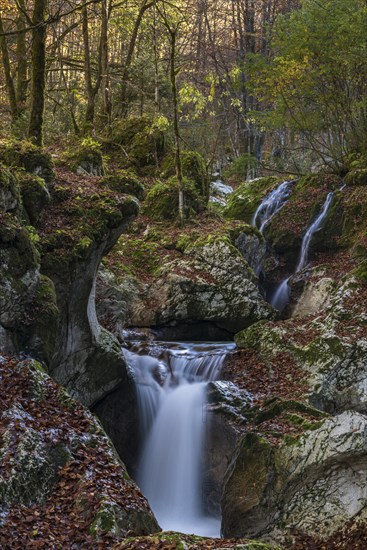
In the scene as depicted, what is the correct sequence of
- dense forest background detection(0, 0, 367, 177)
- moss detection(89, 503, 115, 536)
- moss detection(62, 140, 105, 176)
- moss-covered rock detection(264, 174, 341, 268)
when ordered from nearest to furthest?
moss detection(89, 503, 115, 536), moss detection(62, 140, 105, 176), dense forest background detection(0, 0, 367, 177), moss-covered rock detection(264, 174, 341, 268)

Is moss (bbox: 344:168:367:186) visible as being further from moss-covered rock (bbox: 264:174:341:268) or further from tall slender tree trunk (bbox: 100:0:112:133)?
tall slender tree trunk (bbox: 100:0:112:133)

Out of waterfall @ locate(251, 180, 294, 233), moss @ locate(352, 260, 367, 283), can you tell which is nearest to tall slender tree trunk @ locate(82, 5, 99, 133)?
waterfall @ locate(251, 180, 294, 233)

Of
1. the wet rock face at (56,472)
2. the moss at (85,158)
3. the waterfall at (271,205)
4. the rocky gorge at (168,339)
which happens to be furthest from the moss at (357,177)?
the wet rock face at (56,472)

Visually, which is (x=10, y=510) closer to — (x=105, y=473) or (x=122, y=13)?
(x=105, y=473)

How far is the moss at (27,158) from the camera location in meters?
9.91

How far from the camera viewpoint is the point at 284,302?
48.4ft

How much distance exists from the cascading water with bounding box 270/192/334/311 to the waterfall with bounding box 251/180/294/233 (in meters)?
1.53

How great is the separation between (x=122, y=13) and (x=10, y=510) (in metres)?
19.1

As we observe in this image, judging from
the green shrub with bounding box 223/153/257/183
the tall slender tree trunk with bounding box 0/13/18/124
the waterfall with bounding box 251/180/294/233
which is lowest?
the waterfall with bounding box 251/180/294/233

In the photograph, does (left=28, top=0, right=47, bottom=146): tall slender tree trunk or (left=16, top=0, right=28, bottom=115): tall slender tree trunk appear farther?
(left=16, top=0, right=28, bottom=115): tall slender tree trunk

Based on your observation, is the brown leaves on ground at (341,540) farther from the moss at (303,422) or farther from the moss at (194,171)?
the moss at (194,171)

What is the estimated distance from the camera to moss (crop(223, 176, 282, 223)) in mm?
18016

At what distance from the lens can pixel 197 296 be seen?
13.1 meters

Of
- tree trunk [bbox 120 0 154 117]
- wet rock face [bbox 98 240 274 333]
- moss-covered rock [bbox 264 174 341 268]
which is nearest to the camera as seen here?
wet rock face [bbox 98 240 274 333]
